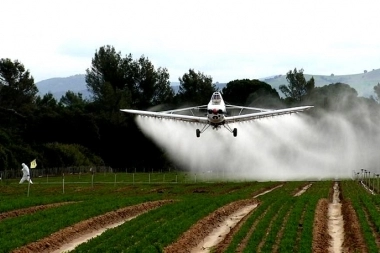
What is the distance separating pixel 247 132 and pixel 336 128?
47.3ft

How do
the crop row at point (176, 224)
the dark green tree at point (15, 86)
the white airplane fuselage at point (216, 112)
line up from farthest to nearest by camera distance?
the dark green tree at point (15, 86), the white airplane fuselage at point (216, 112), the crop row at point (176, 224)

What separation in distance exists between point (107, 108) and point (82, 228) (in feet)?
353

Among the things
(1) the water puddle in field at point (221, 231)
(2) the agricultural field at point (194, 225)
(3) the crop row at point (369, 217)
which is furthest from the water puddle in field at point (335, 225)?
(1) the water puddle in field at point (221, 231)

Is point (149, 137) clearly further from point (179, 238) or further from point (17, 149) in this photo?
point (179, 238)

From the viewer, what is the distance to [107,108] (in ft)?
445

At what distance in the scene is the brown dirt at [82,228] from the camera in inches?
965

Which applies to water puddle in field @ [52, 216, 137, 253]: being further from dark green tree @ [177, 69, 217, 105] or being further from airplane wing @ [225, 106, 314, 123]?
dark green tree @ [177, 69, 217, 105]

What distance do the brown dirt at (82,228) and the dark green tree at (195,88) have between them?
10571cm

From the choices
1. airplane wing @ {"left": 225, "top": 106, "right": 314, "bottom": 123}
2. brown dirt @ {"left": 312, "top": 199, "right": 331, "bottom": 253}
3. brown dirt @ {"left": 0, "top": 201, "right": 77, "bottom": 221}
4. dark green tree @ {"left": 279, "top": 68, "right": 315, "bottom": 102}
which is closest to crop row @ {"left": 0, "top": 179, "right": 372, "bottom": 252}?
brown dirt @ {"left": 312, "top": 199, "right": 331, "bottom": 253}

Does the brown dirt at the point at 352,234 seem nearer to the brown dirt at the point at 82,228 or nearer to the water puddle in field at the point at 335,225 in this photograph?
the water puddle in field at the point at 335,225

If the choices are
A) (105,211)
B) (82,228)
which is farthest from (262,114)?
(82,228)

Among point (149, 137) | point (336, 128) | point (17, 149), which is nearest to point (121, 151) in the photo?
point (149, 137)

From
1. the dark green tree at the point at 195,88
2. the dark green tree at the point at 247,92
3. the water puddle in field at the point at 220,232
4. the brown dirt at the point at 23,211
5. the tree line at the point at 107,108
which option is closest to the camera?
the water puddle in field at the point at 220,232

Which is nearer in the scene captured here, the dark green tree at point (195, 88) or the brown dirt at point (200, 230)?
the brown dirt at point (200, 230)
